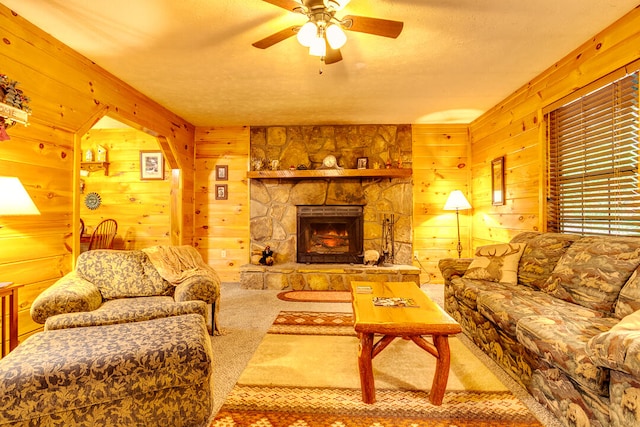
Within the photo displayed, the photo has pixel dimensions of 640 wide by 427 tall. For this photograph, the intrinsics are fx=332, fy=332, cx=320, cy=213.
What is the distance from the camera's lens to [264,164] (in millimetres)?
4973

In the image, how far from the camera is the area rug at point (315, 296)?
3.96m

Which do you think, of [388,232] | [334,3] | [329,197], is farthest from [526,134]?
[334,3]

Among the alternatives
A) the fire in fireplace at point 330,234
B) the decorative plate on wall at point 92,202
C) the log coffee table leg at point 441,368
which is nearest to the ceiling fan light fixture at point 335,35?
the log coffee table leg at point 441,368

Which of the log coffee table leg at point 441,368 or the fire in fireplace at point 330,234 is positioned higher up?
the fire in fireplace at point 330,234

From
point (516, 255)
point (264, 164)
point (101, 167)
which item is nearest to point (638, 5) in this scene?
point (516, 255)

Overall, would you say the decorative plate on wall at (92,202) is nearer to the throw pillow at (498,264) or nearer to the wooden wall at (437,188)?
the wooden wall at (437,188)

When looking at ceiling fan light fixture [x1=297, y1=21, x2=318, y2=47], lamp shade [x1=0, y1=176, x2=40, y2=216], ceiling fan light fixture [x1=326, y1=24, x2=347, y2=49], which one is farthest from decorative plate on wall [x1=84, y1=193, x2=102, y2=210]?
ceiling fan light fixture [x1=326, y1=24, x2=347, y2=49]

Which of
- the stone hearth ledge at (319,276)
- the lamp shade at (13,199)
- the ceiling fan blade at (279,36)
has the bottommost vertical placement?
the stone hearth ledge at (319,276)

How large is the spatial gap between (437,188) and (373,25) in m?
3.39

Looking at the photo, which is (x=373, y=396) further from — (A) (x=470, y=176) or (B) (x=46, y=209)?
(A) (x=470, y=176)

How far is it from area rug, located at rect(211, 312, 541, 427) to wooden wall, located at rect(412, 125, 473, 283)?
7.75ft

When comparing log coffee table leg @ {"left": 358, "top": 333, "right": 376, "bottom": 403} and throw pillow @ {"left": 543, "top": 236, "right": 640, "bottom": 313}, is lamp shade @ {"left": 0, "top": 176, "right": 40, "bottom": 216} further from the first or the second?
throw pillow @ {"left": 543, "top": 236, "right": 640, "bottom": 313}

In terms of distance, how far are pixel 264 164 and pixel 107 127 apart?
256 cm

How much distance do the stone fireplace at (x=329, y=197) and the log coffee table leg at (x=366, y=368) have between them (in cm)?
295
